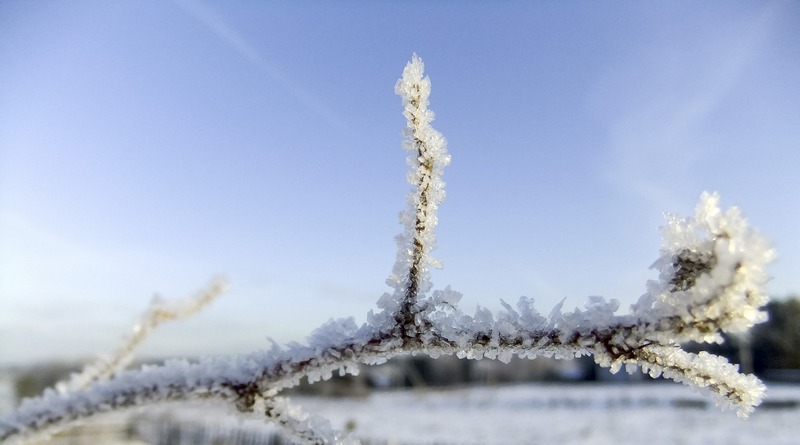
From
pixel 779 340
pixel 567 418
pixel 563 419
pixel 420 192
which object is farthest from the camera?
pixel 779 340

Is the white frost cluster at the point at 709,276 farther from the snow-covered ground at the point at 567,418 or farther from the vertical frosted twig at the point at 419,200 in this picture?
the snow-covered ground at the point at 567,418

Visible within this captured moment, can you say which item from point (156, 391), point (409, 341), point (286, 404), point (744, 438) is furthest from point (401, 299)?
point (744, 438)

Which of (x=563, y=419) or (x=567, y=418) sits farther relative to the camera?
(x=567, y=418)

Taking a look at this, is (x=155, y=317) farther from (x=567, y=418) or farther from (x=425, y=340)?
(x=567, y=418)

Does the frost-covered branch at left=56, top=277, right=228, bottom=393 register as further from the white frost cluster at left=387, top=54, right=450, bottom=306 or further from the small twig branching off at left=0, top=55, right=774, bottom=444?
the white frost cluster at left=387, top=54, right=450, bottom=306

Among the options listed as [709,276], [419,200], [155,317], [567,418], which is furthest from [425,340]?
[567,418]

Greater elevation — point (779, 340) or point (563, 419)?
point (779, 340)
